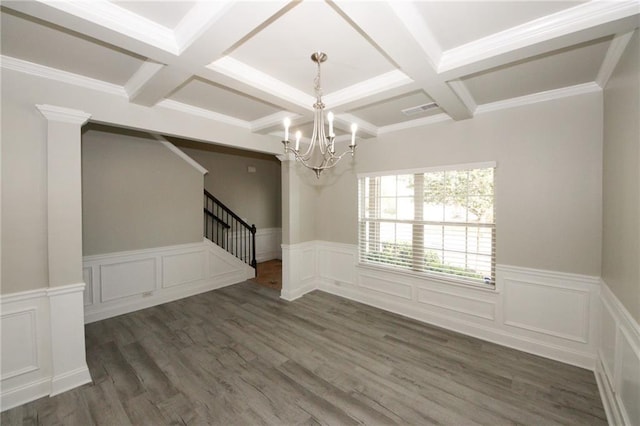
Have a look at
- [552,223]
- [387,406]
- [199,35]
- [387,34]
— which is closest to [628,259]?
[552,223]

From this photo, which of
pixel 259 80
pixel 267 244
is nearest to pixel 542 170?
pixel 259 80

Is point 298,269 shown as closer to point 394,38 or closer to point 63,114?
point 63,114

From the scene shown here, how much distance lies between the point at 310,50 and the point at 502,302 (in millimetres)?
3352

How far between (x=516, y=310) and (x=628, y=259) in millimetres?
1488

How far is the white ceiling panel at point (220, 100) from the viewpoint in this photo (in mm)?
2619

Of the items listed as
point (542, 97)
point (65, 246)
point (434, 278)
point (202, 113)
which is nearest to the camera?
point (65, 246)

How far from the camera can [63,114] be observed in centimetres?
230

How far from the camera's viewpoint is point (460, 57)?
6.50 ft

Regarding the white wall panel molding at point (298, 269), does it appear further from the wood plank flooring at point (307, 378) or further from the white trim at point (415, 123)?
the white trim at point (415, 123)

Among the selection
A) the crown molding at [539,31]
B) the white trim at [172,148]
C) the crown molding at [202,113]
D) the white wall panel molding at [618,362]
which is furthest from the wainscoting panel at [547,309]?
the white trim at [172,148]

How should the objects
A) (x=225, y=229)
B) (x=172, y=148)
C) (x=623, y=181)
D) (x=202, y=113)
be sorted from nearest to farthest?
1. (x=623, y=181)
2. (x=202, y=113)
3. (x=172, y=148)
4. (x=225, y=229)

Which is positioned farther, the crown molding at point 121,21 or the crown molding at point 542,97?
the crown molding at point 542,97

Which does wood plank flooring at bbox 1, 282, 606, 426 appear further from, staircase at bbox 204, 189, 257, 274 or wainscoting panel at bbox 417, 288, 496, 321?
staircase at bbox 204, 189, 257, 274

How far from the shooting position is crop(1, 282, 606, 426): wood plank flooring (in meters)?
2.07
